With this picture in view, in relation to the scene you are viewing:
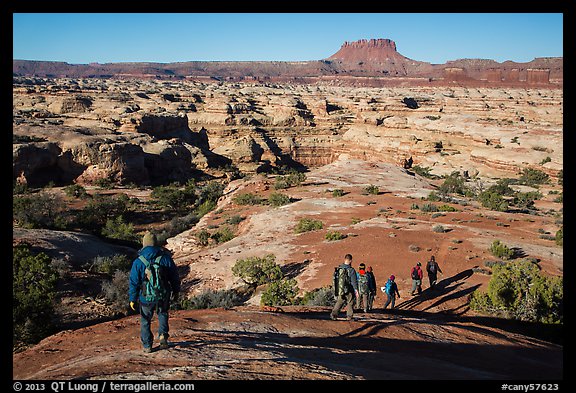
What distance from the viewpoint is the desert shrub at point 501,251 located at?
12180mm

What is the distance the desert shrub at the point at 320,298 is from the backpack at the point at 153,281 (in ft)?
17.4

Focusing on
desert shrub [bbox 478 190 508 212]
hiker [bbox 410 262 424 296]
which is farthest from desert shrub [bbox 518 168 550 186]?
hiker [bbox 410 262 424 296]

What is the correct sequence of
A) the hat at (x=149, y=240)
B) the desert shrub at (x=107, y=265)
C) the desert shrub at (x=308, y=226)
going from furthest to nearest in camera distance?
the desert shrub at (x=308, y=226) < the desert shrub at (x=107, y=265) < the hat at (x=149, y=240)

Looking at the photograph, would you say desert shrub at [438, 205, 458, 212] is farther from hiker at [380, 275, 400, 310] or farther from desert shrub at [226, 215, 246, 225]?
hiker at [380, 275, 400, 310]

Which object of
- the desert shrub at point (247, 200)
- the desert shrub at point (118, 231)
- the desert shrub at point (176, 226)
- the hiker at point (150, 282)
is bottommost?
the desert shrub at point (176, 226)

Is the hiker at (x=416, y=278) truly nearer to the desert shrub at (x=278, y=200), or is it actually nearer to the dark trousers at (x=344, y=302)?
the dark trousers at (x=344, y=302)

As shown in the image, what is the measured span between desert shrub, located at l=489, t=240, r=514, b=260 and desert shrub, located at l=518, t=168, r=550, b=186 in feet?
72.4

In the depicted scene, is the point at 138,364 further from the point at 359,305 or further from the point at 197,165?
the point at 197,165

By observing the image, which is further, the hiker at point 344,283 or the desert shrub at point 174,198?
the desert shrub at point 174,198

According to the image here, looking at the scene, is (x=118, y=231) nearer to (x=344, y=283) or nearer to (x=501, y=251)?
(x=344, y=283)

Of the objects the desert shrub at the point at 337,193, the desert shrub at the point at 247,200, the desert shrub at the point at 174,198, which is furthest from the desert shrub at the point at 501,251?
the desert shrub at the point at 174,198

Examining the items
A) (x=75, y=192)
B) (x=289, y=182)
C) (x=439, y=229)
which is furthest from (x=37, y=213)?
(x=439, y=229)
